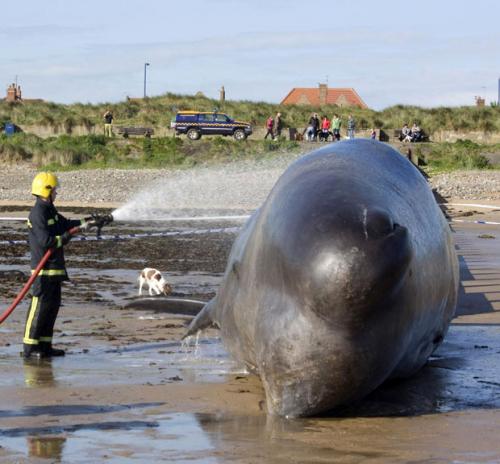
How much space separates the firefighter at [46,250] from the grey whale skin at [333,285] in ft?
8.63

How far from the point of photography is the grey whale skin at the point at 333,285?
7945 millimetres

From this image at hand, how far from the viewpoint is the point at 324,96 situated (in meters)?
92.7

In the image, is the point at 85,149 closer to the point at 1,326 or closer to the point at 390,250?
the point at 1,326

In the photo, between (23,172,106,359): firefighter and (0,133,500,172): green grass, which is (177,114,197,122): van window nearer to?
(0,133,500,172): green grass

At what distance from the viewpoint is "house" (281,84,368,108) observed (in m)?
93.1

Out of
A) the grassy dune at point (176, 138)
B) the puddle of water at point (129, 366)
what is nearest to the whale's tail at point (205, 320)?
the puddle of water at point (129, 366)

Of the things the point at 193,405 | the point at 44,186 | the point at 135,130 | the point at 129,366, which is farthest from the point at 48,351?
the point at 135,130

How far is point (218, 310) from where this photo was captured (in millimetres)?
10195

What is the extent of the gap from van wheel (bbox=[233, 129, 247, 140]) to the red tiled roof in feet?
109

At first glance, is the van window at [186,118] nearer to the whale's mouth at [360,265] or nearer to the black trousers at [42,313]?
the black trousers at [42,313]

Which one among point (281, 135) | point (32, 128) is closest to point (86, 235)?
point (281, 135)

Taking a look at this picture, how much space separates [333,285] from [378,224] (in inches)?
20.0

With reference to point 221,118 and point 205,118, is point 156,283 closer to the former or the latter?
point 221,118

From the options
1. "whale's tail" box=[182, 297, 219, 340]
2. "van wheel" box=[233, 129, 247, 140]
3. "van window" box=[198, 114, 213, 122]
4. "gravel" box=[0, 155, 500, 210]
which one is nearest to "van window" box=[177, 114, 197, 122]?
"van window" box=[198, 114, 213, 122]
